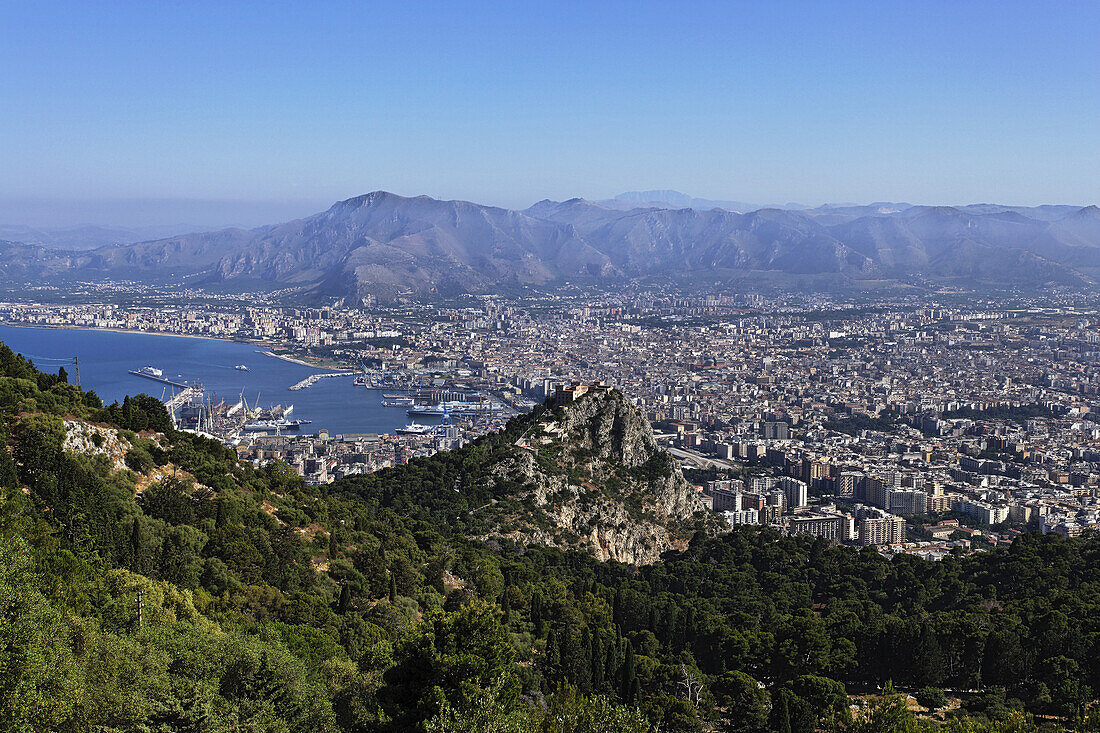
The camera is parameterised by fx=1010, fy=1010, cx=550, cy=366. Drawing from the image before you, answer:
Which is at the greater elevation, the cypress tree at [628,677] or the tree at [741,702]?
the cypress tree at [628,677]

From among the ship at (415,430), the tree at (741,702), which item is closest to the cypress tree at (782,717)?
the tree at (741,702)

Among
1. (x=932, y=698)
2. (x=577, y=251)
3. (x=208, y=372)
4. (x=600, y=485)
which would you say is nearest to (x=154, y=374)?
(x=208, y=372)

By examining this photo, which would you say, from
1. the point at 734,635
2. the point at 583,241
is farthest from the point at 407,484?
the point at 583,241

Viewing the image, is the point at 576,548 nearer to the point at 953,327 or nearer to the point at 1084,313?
the point at 953,327

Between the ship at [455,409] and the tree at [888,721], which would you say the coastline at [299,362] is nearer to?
the ship at [455,409]

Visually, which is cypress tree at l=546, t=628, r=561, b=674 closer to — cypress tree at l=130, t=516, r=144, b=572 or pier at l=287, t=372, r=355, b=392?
cypress tree at l=130, t=516, r=144, b=572

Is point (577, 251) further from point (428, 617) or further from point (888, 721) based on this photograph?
point (428, 617)
